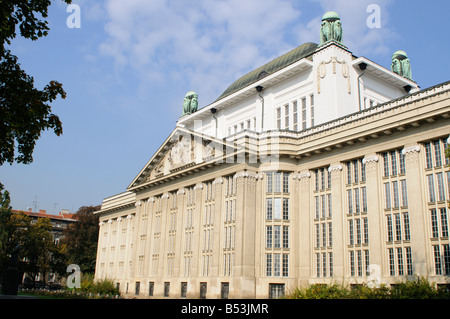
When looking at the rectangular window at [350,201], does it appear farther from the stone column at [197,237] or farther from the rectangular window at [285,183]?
the stone column at [197,237]

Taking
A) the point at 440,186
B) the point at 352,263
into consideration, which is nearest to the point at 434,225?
the point at 440,186

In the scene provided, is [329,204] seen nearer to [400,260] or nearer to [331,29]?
[400,260]

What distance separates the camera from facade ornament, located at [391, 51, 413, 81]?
52.2 meters

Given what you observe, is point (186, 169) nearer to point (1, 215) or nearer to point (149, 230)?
point (149, 230)

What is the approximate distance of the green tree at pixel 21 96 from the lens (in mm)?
14555

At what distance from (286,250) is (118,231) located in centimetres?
3625

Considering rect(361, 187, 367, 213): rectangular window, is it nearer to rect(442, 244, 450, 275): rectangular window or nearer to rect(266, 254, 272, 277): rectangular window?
rect(442, 244, 450, 275): rectangular window

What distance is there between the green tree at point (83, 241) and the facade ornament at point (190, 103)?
3021 centimetres

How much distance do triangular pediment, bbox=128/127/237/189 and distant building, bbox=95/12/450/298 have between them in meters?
0.18

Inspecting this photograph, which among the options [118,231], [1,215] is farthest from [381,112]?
[1,215]

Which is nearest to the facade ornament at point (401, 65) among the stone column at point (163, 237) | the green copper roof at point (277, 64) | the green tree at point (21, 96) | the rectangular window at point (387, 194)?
the green copper roof at point (277, 64)

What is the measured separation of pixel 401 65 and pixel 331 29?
1208 centimetres

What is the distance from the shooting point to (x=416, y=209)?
3123 centimetres

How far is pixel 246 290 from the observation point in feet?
125
